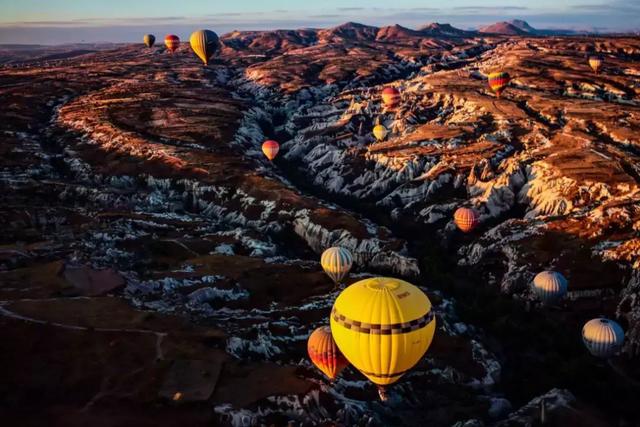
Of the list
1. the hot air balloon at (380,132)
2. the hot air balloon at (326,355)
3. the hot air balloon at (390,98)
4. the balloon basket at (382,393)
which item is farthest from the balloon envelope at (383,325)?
the hot air balloon at (390,98)

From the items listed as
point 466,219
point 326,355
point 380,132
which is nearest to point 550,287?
point 466,219

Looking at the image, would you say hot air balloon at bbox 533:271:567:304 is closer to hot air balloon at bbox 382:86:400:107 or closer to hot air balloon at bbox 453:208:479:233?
hot air balloon at bbox 453:208:479:233

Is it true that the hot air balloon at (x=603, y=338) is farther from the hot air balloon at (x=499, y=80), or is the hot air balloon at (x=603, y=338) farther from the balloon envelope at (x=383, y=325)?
the hot air balloon at (x=499, y=80)

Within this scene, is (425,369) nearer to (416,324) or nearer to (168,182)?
(416,324)

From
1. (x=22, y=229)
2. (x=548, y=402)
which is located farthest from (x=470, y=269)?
(x=22, y=229)

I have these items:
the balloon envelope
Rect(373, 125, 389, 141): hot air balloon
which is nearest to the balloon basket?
the balloon envelope
